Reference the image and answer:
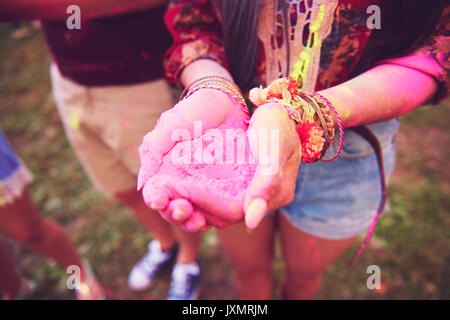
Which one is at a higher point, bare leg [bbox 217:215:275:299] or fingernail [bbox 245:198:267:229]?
fingernail [bbox 245:198:267:229]

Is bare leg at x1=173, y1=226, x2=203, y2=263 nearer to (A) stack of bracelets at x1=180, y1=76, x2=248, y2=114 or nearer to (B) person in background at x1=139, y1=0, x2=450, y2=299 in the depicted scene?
(B) person in background at x1=139, y1=0, x2=450, y2=299

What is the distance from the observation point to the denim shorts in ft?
3.43

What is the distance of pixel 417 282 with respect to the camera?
6.52 ft

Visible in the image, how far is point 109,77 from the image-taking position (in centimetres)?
133

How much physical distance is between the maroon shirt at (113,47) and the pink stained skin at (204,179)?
69 centimetres

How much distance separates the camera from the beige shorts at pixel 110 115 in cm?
141

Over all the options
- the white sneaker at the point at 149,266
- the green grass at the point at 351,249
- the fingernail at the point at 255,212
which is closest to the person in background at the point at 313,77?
the fingernail at the point at 255,212

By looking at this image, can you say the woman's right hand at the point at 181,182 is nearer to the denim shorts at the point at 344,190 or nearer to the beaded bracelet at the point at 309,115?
the beaded bracelet at the point at 309,115

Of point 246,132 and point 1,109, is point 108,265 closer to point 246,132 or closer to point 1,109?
point 246,132

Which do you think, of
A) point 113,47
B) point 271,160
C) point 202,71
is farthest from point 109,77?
point 271,160

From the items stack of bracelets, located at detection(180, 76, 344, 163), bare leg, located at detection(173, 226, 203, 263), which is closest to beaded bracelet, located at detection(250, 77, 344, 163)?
stack of bracelets, located at detection(180, 76, 344, 163)

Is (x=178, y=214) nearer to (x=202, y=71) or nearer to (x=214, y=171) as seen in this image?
(x=214, y=171)

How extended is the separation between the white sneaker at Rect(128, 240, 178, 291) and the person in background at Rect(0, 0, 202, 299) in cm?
41

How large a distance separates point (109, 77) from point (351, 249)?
202cm
